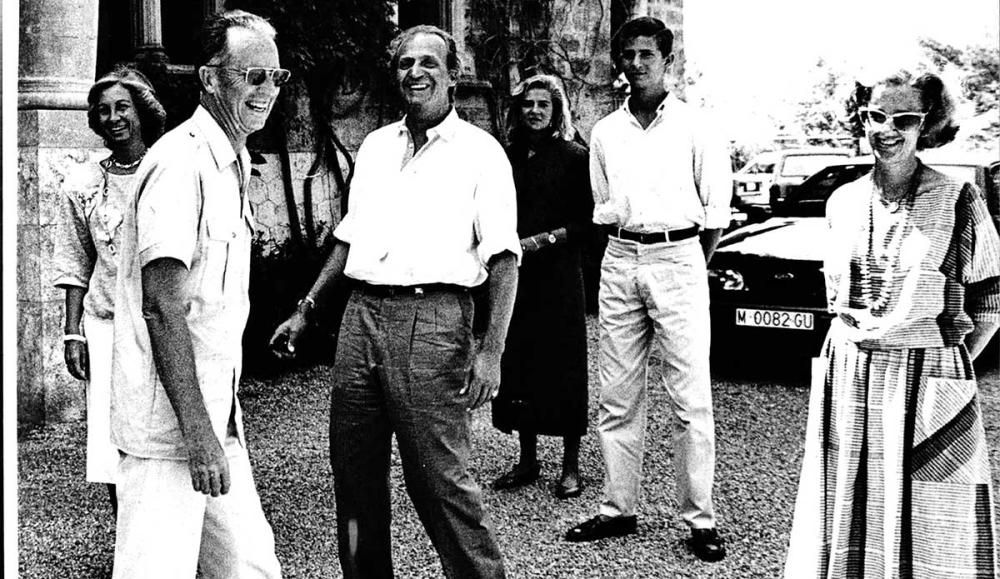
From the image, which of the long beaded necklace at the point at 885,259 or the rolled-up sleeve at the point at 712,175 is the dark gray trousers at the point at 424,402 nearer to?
the long beaded necklace at the point at 885,259

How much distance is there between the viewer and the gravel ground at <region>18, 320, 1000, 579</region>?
4863 mm

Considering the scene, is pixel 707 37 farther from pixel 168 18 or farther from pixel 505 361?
pixel 505 361

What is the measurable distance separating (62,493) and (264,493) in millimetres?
990

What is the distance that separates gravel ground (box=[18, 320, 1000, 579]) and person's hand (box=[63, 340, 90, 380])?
87 centimetres

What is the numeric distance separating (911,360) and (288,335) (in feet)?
6.19

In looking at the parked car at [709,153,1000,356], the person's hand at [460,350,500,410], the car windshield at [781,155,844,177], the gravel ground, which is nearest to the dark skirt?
the gravel ground

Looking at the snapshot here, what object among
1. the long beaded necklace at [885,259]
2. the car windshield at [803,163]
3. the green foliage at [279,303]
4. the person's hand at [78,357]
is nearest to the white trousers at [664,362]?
the long beaded necklace at [885,259]

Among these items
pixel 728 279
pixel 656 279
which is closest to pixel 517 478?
pixel 656 279

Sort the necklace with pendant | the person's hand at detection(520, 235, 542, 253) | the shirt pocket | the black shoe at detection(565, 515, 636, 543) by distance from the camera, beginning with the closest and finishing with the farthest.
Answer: the shirt pocket
the necklace with pendant
the black shoe at detection(565, 515, 636, 543)
the person's hand at detection(520, 235, 542, 253)

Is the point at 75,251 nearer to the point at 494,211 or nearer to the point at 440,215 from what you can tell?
the point at 440,215

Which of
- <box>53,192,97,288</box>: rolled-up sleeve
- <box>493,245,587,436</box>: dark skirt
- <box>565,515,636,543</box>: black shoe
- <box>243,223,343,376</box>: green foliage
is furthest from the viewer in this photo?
<box>243,223,343,376</box>: green foliage

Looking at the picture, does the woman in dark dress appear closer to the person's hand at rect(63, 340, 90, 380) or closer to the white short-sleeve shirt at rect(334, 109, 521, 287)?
the white short-sleeve shirt at rect(334, 109, 521, 287)

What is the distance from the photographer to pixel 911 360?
3506mm

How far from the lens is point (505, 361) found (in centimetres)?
601
